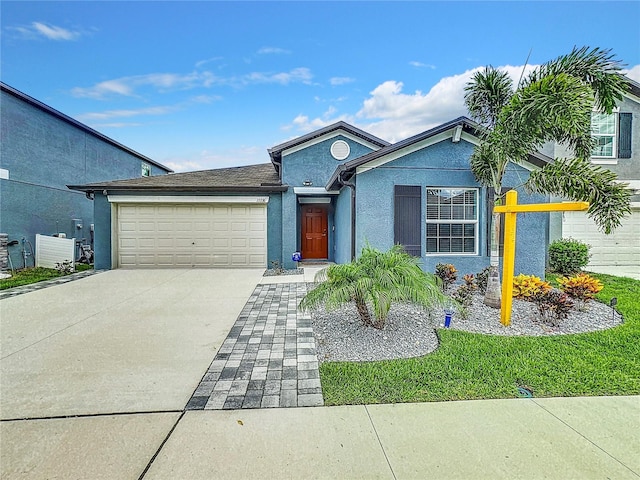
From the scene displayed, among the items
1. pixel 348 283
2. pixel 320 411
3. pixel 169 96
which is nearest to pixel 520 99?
pixel 348 283

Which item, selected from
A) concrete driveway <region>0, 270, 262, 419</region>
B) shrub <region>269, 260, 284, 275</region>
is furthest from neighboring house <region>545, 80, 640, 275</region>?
concrete driveway <region>0, 270, 262, 419</region>

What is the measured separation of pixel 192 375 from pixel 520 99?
6390mm

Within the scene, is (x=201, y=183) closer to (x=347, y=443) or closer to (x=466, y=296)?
(x=466, y=296)

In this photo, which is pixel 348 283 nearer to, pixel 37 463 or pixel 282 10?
pixel 37 463

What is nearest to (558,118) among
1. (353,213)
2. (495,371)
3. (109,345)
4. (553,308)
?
(553,308)

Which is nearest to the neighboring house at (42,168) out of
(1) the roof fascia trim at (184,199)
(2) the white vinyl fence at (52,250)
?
(2) the white vinyl fence at (52,250)

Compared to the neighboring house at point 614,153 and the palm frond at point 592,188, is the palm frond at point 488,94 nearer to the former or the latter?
the palm frond at point 592,188

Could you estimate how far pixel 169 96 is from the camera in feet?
46.4

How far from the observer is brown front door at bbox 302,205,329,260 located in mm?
Answer: 13125

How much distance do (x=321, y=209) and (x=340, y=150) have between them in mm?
2502

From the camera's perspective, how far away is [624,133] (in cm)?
1087

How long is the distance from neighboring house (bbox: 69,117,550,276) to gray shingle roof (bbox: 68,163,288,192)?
4 cm

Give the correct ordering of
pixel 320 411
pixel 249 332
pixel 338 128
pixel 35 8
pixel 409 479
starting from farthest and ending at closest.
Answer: pixel 338 128, pixel 35 8, pixel 249 332, pixel 320 411, pixel 409 479

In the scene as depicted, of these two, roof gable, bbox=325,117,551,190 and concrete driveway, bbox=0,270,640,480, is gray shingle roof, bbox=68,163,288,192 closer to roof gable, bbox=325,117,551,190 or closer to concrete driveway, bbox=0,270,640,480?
roof gable, bbox=325,117,551,190
